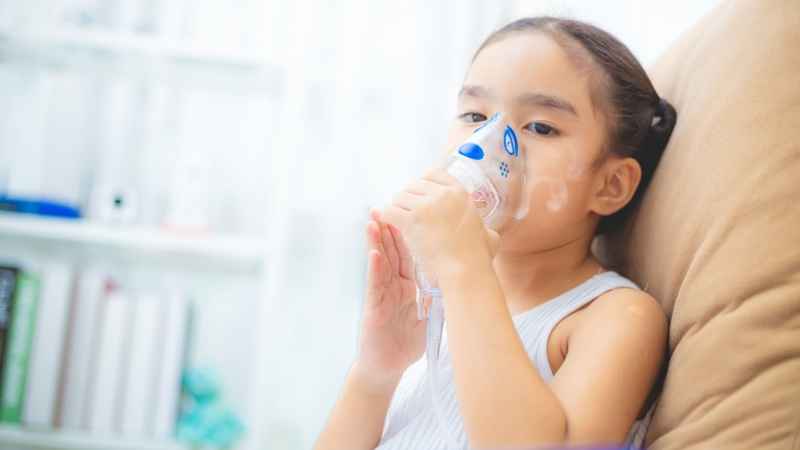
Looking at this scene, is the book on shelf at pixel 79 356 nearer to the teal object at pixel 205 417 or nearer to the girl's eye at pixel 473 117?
the teal object at pixel 205 417

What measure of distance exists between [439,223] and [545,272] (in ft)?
0.89

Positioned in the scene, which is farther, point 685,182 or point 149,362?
point 149,362

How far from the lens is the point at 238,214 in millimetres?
2178

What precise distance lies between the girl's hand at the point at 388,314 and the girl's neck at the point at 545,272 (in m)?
0.15

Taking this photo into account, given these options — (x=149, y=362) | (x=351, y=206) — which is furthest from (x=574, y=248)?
(x=149, y=362)

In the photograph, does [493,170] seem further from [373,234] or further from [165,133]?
[165,133]

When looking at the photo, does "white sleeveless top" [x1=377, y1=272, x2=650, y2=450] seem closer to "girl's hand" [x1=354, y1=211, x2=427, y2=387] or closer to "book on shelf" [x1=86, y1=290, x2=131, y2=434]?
"girl's hand" [x1=354, y1=211, x2=427, y2=387]

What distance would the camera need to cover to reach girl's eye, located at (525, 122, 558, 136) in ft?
2.93

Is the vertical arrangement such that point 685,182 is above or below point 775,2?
below

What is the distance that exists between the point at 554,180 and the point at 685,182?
0.52ft

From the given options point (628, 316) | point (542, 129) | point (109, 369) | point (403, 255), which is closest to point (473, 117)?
point (542, 129)

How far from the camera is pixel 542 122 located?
89cm

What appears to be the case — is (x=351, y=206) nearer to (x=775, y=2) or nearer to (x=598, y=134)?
(x=598, y=134)

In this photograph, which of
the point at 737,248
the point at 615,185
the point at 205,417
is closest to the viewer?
the point at 737,248
